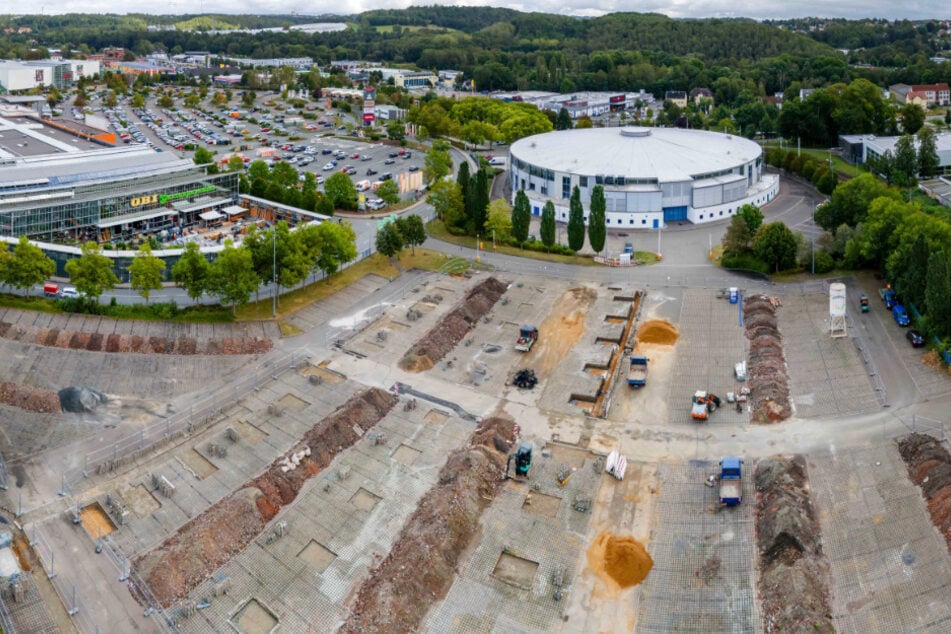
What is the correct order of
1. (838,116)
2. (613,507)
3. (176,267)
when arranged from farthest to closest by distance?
(838,116) → (176,267) → (613,507)

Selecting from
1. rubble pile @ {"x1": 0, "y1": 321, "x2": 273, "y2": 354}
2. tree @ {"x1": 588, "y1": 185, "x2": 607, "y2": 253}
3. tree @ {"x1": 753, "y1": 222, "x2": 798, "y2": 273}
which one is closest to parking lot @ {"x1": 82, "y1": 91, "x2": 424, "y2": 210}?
tree @ {"x1": 588, "y1": 185, "x2": 607, "y2": 253}

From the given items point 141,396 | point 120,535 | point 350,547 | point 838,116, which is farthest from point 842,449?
point 838,116

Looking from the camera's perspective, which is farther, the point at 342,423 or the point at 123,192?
the point at 123,192

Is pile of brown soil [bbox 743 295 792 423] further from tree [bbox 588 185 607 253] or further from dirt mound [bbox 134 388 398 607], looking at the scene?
dirt mound [bbox 134 388 398 607]

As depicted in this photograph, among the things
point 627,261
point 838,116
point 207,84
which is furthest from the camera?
point 207,84

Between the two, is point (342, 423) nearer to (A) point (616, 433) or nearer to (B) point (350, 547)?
(B) point (350, 547)

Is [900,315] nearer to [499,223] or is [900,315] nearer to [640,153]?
[499,223]

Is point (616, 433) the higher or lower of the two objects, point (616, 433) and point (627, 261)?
the lower

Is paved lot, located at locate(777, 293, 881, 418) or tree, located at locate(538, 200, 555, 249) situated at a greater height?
tree, located at locate(538, 200, 555, 249)
